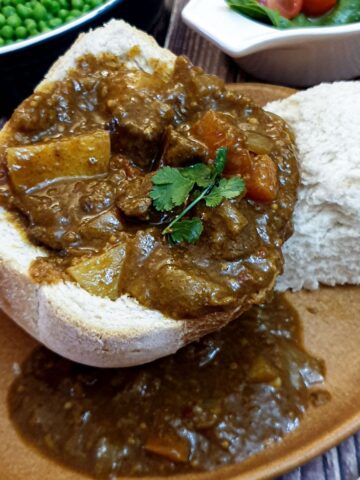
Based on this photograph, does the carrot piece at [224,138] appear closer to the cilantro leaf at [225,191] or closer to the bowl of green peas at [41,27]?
the cilantro leaf at [225,191]

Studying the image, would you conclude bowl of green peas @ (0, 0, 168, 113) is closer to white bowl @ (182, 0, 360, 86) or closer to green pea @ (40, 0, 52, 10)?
green pea @ (40, 0, 52, 10)

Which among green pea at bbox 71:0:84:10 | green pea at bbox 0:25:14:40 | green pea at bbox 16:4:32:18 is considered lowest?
green pea at bbox 0:25:14:40

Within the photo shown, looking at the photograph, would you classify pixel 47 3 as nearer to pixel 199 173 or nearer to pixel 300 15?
pixel 300 15

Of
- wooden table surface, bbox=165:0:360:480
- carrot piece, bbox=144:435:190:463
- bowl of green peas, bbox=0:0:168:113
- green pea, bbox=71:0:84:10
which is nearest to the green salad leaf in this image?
wooden table surface, bbox=165:0:360:480

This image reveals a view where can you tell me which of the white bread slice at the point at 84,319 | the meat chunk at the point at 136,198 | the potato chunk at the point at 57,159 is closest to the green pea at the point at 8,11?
the potato chunk at the point at 57,159

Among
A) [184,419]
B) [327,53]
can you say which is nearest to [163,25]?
[327,53]

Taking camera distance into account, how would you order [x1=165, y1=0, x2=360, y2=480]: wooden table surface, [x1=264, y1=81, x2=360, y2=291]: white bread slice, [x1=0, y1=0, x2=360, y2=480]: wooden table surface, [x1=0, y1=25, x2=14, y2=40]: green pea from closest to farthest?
[x1=165, y1=0, x2=360, y2=480]: wooden table surface, [x1=264, y1=81, x2=360, y2=291]: white bread slice, [x1=0, y1=25, x2=14, y2=40]: green pea, [x1=0, y1=0, x2=360, y2=480]: wooden table surface

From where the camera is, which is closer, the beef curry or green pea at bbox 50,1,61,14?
the beef curry
